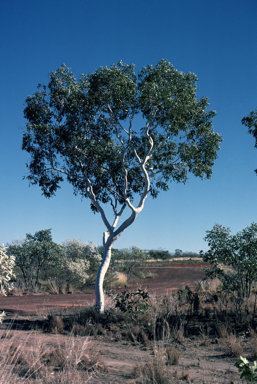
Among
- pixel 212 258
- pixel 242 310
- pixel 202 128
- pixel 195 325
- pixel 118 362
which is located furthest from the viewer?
pixel 202 128

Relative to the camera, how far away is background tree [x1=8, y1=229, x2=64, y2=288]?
20.7m

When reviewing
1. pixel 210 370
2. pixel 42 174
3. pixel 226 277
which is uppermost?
pixel 42 174

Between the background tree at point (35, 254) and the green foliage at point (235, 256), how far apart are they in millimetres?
12683

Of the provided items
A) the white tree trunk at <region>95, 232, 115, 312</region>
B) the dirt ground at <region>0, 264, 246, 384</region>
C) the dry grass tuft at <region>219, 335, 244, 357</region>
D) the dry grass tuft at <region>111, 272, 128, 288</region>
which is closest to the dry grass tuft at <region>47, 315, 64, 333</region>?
the dirt ground at <region>0, 264, 246, 384</region>

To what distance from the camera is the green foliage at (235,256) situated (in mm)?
10344

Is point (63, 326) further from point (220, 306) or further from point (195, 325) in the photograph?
point (220, 306)

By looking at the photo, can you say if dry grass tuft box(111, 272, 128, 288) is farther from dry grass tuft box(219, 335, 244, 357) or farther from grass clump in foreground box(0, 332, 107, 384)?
grass clump in foreground box(0, 332, 107, 384)

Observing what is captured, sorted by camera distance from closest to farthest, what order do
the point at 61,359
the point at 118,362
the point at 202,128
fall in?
the point at 61,359 < the point at 118,362 < the point at 202,128

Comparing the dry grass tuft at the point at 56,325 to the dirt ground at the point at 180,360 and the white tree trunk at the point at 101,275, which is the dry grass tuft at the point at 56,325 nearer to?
the dirt ground at the point at 180,360

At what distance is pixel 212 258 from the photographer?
10.9 m

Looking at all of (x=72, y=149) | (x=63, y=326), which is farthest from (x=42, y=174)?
(x=63, y=326)

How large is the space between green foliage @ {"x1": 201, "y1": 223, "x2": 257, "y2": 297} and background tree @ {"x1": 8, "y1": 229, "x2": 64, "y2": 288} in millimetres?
12683

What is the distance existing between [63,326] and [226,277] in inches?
225

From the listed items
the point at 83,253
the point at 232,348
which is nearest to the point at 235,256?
the point at 232,348
